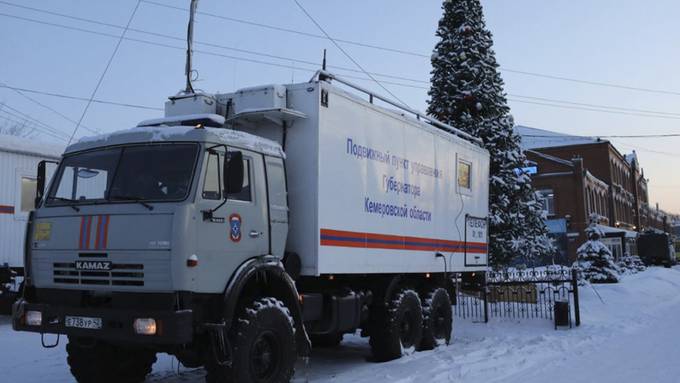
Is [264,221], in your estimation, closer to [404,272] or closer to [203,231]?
[203,231]

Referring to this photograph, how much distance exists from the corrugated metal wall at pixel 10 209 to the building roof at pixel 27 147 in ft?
0.38

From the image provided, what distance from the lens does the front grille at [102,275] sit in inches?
236

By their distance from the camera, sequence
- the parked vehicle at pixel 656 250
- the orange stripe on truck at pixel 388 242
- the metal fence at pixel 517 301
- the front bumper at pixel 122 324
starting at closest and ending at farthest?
1. the front bumper at pixel 122 324
2. the orange stripe on truck at pixel 388 242
3. the metal fence at pixel 517 301
4. the parked vehicle at pixel 656 250

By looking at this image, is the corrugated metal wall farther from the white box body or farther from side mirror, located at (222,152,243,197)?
side mirror, located at (222,152,243,197)

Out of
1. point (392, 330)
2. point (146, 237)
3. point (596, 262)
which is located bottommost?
point (392, 330)

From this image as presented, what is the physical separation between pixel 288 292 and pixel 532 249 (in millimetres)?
14201

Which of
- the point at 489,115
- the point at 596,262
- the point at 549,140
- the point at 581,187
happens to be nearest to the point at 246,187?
the point at 489,115

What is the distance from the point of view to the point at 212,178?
6371 millimetres

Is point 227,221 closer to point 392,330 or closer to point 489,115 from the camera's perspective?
point 392,330

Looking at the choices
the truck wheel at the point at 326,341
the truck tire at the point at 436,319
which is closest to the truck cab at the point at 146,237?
the truck wheel at the point at 326,341

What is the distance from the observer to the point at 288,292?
283 inches

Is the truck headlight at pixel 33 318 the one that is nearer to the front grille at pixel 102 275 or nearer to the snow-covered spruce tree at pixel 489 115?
the front grille at pixel 102 275

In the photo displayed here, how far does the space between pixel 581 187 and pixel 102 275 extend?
4486 cm

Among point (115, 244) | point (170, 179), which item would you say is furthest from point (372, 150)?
point (115, 244)
